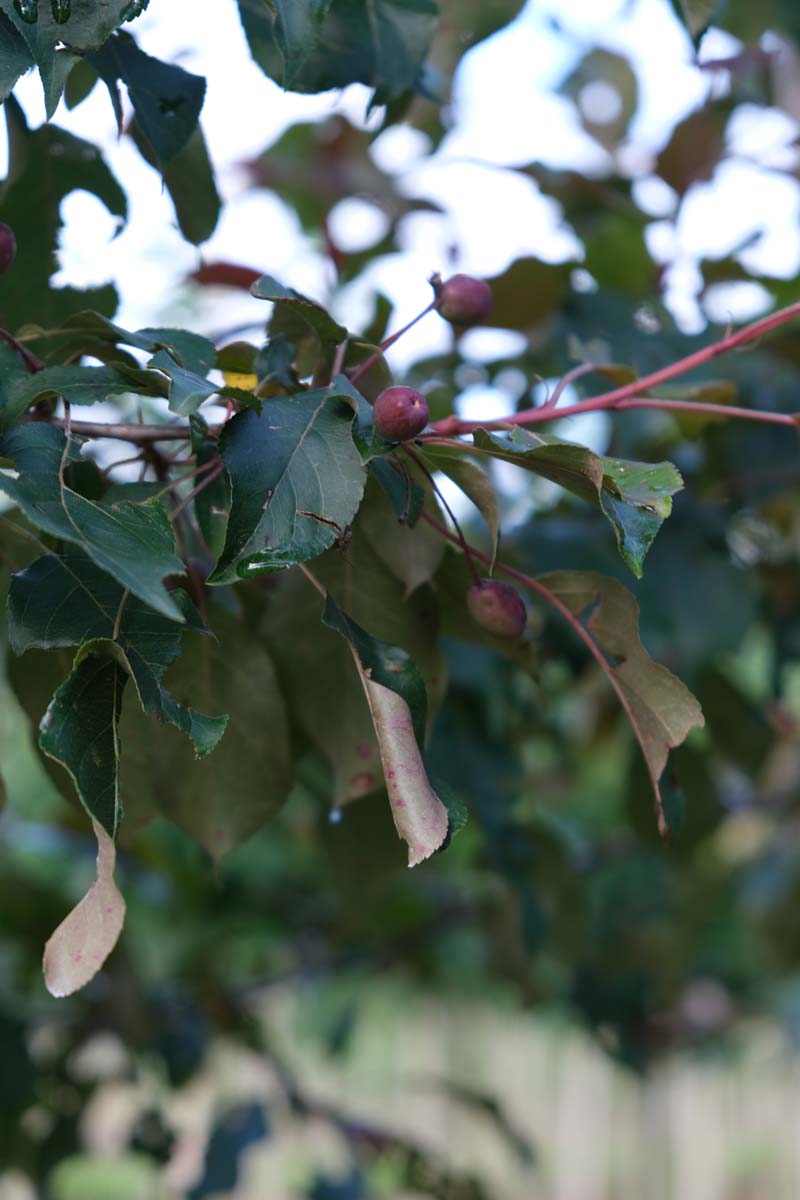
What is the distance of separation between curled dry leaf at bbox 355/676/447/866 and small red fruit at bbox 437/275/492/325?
0.23 m

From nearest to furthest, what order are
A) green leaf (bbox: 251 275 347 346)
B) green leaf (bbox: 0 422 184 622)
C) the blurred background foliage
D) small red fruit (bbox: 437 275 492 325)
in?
green leaf (bbox: 0 422 184 622) < green leaf (bbox: 251 275 347 346) < small red fruit (bbox: 437 275 492 325) < the blurred background foliage

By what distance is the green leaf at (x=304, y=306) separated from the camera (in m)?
0.50

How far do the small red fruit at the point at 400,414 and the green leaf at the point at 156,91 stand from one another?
0.72 ft

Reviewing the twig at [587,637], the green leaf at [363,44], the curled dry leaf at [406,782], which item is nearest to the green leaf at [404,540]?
the twig at [587,637]

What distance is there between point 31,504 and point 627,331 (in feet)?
2.32

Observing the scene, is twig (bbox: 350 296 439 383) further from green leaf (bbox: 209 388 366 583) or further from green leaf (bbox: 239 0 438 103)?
green leaf (bbox: 239 0 438 103)

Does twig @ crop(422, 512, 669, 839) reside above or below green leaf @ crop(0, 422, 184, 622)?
below

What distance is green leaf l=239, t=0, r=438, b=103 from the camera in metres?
0.64

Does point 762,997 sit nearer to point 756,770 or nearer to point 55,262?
point 756,770

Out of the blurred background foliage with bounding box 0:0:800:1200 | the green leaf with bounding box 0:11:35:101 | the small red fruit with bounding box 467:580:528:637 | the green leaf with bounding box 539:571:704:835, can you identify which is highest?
the green leaf with bounding box 0:11:35:101

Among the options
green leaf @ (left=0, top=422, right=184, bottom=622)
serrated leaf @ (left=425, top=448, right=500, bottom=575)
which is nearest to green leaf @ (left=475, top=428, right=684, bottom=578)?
serrated leaf @ (left=425, top=448, right=500, bottom=575)

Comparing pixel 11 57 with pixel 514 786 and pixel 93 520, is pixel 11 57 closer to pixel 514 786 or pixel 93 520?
pixel 93 520

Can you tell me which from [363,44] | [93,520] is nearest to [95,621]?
[93,520]

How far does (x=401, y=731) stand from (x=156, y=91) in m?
0.33
